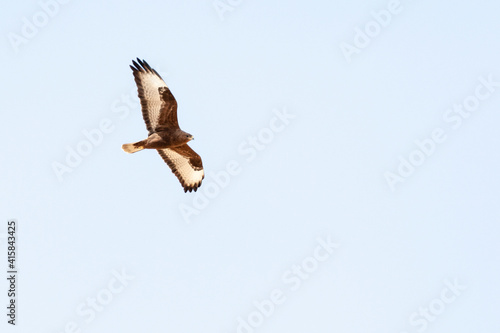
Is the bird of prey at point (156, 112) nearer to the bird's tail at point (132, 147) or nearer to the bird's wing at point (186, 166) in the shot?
the bird's tail at point (132, 147)

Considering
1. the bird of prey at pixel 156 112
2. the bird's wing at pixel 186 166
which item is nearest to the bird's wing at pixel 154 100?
the bird of prey at pixel 156 112

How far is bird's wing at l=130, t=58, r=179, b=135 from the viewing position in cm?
1759

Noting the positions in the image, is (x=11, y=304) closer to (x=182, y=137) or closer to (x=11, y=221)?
(x=11, y=221)

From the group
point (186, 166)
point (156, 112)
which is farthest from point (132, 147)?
point (186, 166)

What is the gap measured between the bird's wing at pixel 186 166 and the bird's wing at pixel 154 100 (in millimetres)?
1657

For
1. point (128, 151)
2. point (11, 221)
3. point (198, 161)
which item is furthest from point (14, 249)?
point (198, 161)

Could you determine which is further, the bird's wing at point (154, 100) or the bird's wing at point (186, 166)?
the bird's wing at point (186, 166)

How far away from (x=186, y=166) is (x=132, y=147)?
2.35m

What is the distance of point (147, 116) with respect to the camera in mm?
17688

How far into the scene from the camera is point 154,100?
57.9 feet

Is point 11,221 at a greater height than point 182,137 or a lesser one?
greater

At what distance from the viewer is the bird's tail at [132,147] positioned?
1740 centimetres

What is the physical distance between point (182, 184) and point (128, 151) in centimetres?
241

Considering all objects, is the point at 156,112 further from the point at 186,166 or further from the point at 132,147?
the point at 186,166
